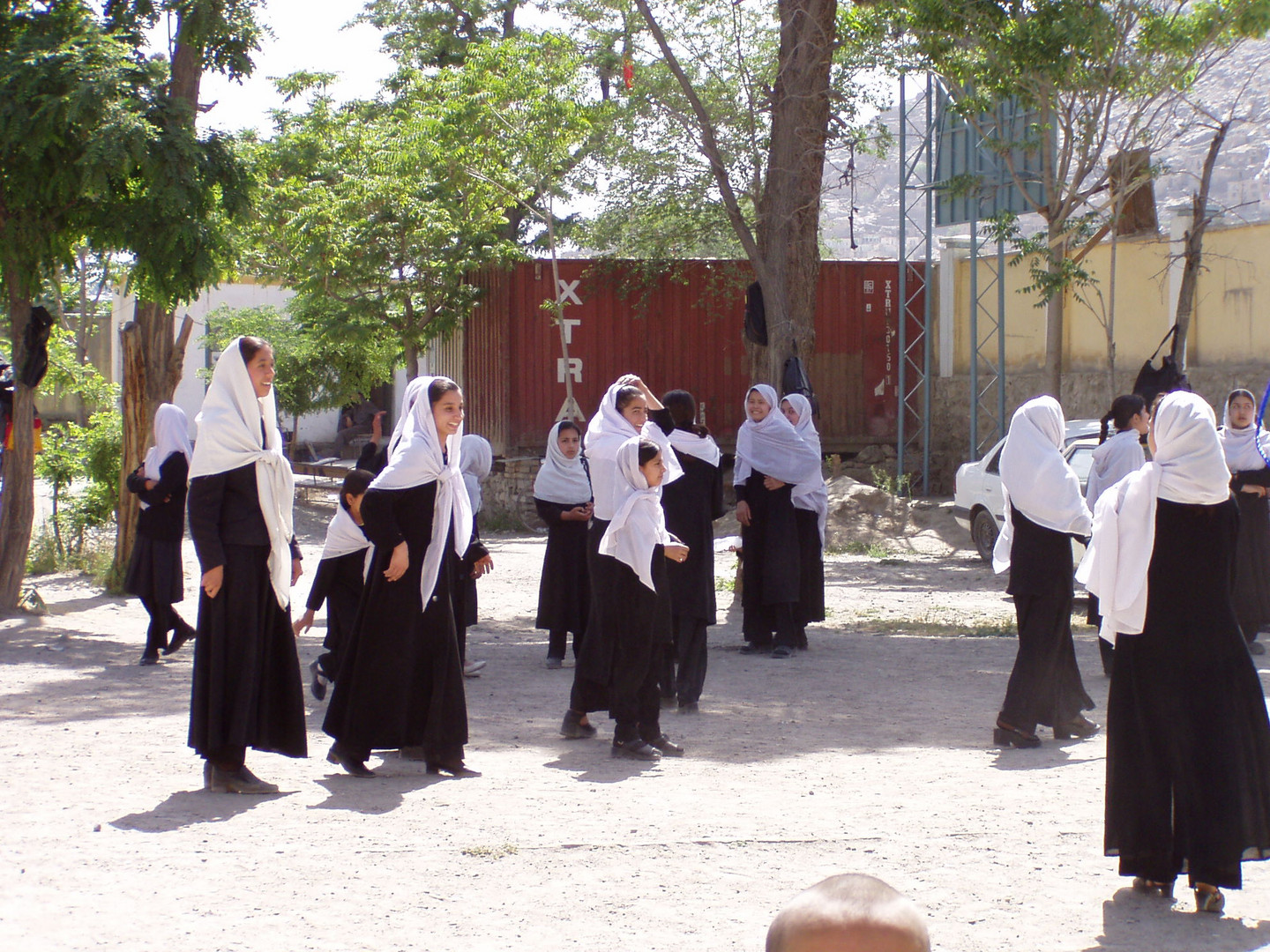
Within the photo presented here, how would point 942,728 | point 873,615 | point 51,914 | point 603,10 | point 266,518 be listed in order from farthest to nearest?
point 603,10, point 873,615, point 942,728, point 266,518, point 51,914

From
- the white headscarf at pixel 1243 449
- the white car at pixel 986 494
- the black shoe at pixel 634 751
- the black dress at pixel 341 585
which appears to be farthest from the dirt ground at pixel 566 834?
the white car at pixel 986 494

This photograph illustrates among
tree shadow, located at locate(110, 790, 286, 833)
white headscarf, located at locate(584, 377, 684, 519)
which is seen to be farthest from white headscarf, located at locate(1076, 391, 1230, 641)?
tree shadow, located at locate(110, 790, 286, 833)

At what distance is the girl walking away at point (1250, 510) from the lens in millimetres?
8016

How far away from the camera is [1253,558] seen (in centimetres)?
815

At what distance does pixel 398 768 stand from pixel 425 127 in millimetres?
16413

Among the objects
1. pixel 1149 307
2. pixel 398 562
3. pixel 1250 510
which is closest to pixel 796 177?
pixel 1250 510

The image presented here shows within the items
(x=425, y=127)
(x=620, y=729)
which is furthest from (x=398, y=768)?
(x=425, y=127)

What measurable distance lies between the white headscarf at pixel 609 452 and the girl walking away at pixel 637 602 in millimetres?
203

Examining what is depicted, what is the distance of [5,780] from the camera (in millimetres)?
Result: 5273

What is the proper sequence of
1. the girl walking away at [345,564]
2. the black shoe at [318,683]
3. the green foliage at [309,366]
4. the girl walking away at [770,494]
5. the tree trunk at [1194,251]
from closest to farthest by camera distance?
the girl walking away at [345,564], the black shoe at [318,683], the girl walking away at [770,494], the tree trunk at [1194,251], the green foliage at [309,366]

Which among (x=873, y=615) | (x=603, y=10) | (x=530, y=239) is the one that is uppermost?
(x=603, y=10)

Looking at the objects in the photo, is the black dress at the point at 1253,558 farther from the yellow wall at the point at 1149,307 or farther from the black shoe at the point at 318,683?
the yellow wall at the point at 1149,307

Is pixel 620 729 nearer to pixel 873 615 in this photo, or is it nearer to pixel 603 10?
pixel 873 615

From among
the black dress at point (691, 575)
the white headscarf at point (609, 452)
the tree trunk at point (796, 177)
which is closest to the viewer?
the white headscarf at point (609, 452)
